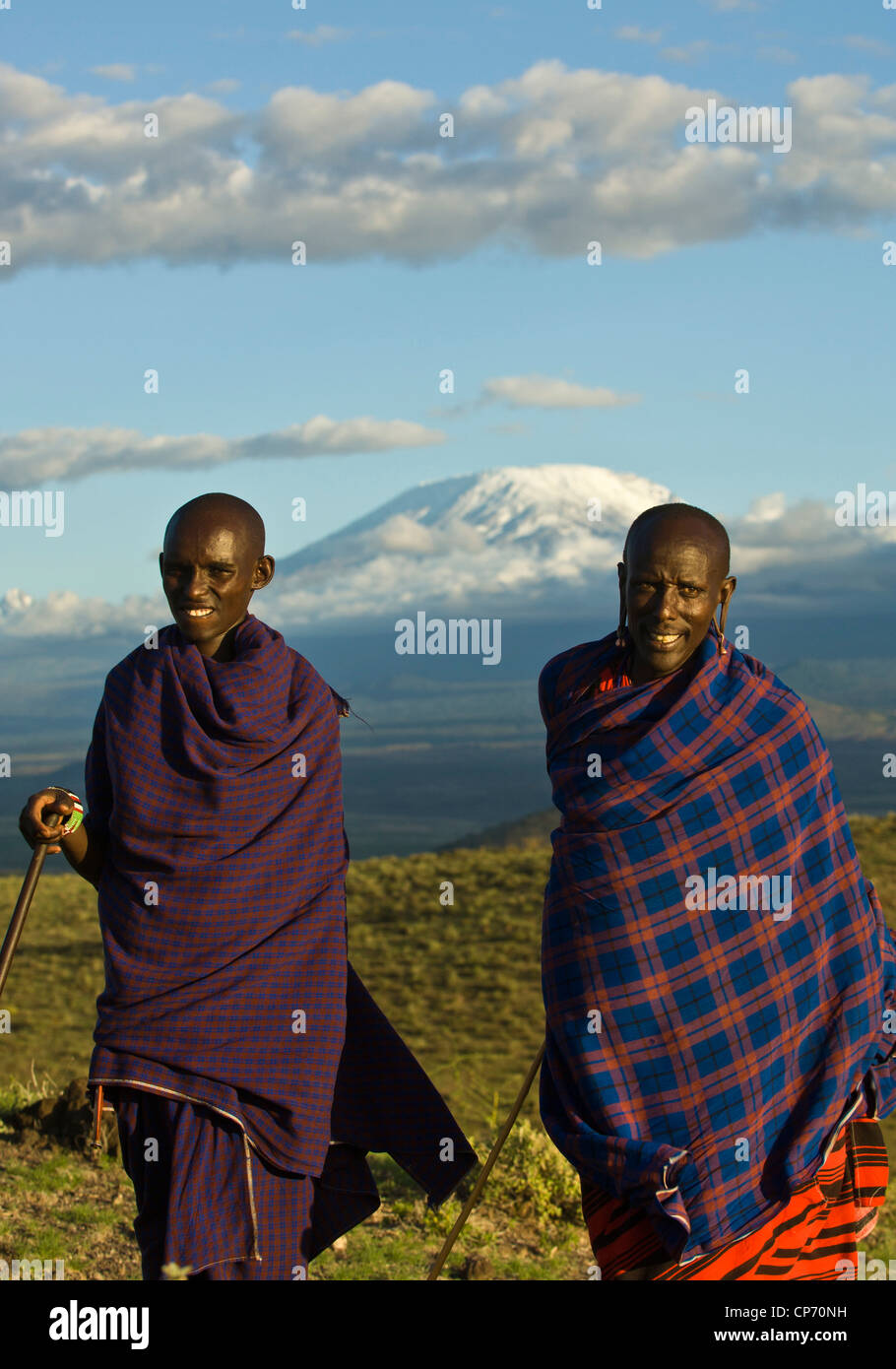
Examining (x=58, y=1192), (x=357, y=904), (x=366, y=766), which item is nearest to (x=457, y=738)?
(x=366, y=766)

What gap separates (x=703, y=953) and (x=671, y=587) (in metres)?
1.15

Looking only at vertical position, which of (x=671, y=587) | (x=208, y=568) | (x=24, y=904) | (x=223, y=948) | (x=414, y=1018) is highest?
(x=208, y=568)

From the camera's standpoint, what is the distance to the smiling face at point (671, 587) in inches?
194

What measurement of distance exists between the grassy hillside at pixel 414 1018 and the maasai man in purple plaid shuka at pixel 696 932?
224 cm

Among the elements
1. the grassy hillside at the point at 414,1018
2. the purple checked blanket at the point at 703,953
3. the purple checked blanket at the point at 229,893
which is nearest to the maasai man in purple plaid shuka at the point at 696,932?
the purple checked blanket at the point at 703,953

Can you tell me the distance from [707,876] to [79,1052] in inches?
501

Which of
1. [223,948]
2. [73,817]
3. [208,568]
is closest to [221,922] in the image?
[223,948]

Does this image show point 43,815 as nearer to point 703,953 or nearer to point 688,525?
point 703,953

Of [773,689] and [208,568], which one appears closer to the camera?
[773,689]

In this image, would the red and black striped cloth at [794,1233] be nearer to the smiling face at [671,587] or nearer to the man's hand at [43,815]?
the smiling face at [671,587]

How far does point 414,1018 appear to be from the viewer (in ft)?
59.3

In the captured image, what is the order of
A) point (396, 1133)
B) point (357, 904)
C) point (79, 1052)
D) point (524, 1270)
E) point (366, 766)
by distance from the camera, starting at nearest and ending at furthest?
point (396, 1133) → point (524, 1270) → point (79, 1052) → point (357, 904) → point (366, 766)
